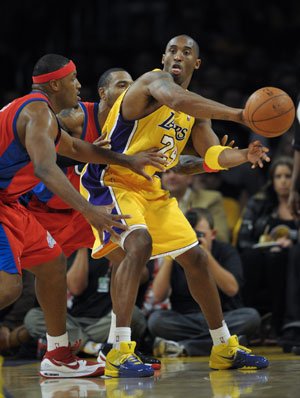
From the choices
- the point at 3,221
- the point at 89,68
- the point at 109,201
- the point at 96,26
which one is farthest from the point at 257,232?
the point at 96,26

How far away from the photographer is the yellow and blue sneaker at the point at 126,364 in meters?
4.21

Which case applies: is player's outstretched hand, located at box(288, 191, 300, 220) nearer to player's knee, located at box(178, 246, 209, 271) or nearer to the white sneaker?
player's knee, located at box(178, 246, 209, 271)

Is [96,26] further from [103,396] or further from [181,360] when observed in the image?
[103,396]

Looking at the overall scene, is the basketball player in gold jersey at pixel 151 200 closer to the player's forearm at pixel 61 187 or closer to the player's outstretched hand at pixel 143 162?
the player's outstretched hand at pixel 143 162

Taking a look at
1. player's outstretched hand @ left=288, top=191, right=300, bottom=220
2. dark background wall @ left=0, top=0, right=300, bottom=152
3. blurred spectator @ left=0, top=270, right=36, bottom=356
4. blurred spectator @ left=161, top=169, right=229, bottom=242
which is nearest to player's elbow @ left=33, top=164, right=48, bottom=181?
player's outstretched hand @ left=288, top=191, right=300, bottom=220

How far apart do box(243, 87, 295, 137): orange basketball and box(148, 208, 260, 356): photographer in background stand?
7.81ft

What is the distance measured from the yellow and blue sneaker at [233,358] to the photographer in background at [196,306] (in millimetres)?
1304

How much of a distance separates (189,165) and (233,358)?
1387 mm

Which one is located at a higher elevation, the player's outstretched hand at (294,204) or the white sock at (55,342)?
the player's outstretched hand at (294,204)

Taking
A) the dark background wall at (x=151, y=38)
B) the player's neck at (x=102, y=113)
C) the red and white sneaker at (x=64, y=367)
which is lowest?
the red and white sneaker at (x=64, y=367)

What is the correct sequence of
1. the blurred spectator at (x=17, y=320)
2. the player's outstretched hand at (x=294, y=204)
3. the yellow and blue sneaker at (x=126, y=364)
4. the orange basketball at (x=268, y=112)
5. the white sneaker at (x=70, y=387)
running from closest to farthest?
the white sneaker at (x=70, y=387), the orange basketball at (x=268, y=112), the yellow and blue sneaker at (x=126, y=364), the player's outstretched hand at (x=294, y=204), the blurred spectator at (x=17, y=320)

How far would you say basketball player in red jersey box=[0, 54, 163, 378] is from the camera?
12.4 ft

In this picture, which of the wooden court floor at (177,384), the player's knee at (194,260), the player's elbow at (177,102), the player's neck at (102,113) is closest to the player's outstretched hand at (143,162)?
the player's elbow at (177,102)

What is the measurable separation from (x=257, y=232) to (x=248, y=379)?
11.1 feet
